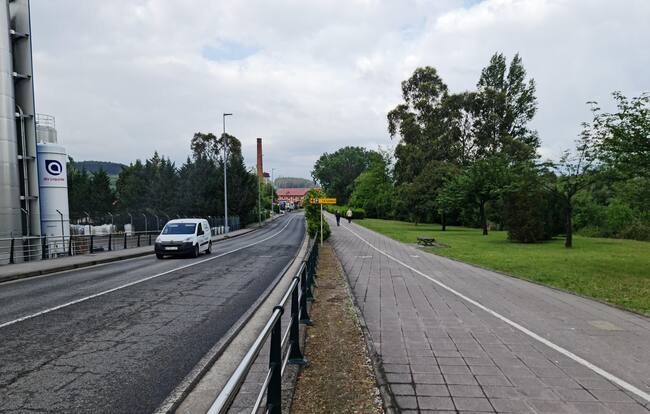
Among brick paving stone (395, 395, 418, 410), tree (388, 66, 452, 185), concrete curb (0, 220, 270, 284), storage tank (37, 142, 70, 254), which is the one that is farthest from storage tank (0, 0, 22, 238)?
tree (388, 66, 452, 185)

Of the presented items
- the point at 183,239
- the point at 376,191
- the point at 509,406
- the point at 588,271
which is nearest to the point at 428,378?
the point at 509,406

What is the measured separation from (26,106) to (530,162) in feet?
91.6

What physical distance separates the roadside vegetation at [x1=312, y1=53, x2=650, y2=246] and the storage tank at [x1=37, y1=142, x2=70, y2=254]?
25.3m

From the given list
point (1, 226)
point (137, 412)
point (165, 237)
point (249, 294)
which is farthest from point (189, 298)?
point (1, 226)

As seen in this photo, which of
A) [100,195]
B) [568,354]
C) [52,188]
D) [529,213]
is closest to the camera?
[568,354]

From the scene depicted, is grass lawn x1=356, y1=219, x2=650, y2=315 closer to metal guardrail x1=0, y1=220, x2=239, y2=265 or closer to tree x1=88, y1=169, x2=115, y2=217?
metal guardrail x1=0, y1=220, x2=239, y2=265

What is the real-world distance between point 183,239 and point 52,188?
9.38m

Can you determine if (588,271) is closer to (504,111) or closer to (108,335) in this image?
(108,335)

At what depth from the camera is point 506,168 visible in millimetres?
29703

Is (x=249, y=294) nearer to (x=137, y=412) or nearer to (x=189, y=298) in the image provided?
(x=189, y=298)

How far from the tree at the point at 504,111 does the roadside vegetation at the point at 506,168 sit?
0.12 m

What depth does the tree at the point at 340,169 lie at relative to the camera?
410 feet

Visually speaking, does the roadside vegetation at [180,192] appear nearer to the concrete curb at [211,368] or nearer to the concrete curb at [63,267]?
the concrete curb at [63,267]

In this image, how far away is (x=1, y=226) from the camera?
17.6 metres
